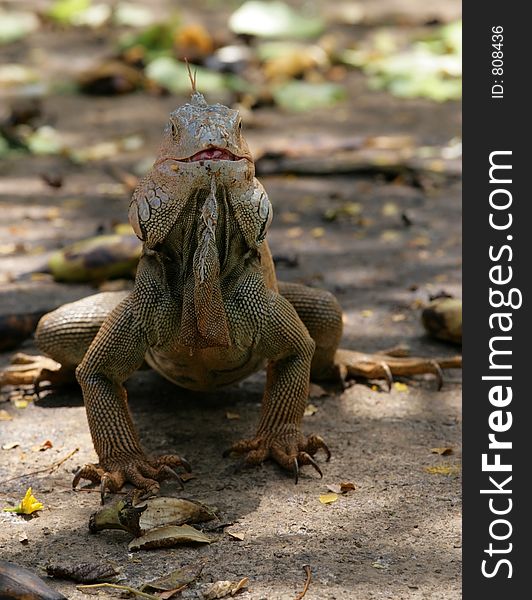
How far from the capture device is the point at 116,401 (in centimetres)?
484

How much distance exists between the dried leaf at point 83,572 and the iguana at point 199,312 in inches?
26.7

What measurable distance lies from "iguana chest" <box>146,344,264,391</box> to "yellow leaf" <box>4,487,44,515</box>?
894mm

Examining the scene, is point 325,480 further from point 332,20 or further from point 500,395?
point 332,20

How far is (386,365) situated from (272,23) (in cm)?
913

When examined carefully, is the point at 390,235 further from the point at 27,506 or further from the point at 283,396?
the point at 27,506

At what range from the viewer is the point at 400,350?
6.10m

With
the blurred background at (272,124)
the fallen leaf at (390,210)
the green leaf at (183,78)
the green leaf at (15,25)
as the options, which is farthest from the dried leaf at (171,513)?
the green leaf at (15,25)

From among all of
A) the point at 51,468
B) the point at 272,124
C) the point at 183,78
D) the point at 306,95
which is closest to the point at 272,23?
the point at 183,78

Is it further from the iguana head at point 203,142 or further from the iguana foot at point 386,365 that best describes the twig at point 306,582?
the iguana foot at point 386,365

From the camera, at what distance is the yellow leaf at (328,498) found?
14.9 ft

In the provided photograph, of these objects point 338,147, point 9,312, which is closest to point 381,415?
point 9,312

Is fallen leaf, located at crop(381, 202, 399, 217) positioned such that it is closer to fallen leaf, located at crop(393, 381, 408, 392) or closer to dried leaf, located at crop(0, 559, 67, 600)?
fallen leaf, located at crop(393, 381, 408, 392)

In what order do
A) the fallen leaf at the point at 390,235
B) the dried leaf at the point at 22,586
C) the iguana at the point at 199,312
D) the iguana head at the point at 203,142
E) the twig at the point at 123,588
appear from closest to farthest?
the dried leaf at the point at 22,586
the twig at the point at 123,588
the iguana head at the point at 203,142
the iguana at the point at 199,312
the fallen leaf at the point at 390,235

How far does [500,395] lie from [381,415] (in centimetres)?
101
